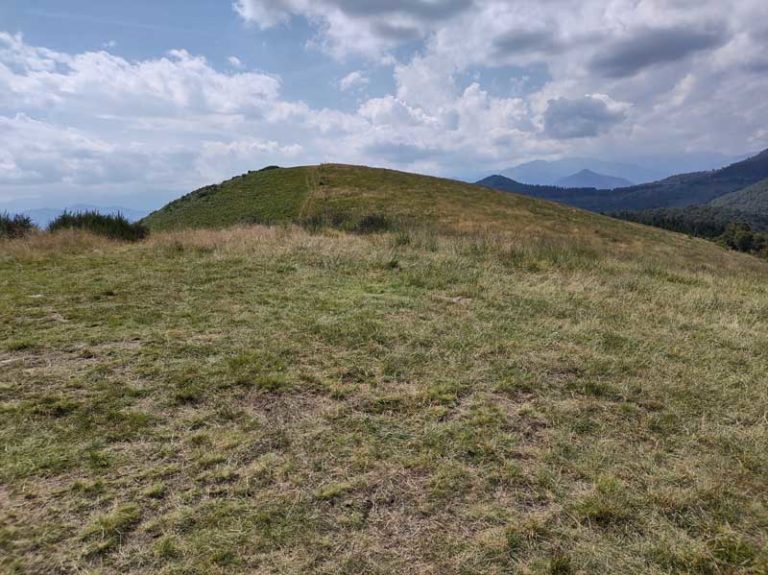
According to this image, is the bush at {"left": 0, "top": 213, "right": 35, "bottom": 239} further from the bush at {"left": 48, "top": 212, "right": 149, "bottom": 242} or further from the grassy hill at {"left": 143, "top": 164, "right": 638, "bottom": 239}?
the grassy hill at {"left": 143, "top": 164, "right": 638, "bottom": 239}

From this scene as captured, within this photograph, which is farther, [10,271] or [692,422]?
[10,271]

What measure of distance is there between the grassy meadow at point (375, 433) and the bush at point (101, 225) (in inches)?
314

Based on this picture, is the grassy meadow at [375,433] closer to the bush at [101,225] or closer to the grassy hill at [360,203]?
the bush at [101,225]

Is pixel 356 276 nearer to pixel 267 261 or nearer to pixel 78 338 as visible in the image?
pixel 267 261

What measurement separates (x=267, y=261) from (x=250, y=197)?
125 feet

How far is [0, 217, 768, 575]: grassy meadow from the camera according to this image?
276cm

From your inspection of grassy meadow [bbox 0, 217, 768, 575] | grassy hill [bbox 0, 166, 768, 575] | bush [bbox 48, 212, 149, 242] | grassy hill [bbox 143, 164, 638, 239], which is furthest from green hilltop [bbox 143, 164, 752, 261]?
grassy meadow [bbox 0, 217, 768, 575]

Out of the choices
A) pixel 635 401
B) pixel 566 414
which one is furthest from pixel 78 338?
pixel 635 401

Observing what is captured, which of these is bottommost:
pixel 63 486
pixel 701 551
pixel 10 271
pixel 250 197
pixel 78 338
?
pixel 701 551

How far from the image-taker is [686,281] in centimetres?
1074

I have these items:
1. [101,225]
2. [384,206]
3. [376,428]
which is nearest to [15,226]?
[101,225]

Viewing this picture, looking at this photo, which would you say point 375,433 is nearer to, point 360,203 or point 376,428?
point 376,428

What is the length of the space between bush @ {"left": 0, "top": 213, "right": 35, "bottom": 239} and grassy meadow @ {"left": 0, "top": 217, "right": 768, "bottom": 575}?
7495 mm

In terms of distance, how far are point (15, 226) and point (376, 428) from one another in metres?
16.4
